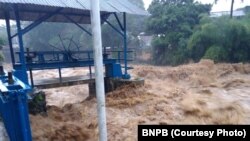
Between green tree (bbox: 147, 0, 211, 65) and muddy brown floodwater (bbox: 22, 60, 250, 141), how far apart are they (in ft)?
30.6

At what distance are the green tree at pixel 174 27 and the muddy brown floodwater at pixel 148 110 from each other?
9.32 m

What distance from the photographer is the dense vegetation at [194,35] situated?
57.8 ft

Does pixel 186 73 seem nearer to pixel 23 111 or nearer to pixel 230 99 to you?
pixel 230 99

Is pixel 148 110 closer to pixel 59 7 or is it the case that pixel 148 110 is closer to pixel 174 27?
pixel 59 7

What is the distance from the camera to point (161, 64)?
24.6m

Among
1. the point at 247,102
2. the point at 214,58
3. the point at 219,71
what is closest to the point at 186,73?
the point at 219,71

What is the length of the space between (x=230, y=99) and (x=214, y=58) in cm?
902

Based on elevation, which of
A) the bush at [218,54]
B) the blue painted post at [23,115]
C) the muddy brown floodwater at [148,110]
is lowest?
the muddy brown floodwater at [148,110]

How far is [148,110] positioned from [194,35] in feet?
41.1

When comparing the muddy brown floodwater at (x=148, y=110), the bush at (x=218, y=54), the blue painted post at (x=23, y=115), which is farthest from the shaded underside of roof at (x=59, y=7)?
the bush at (x=218, y=54)

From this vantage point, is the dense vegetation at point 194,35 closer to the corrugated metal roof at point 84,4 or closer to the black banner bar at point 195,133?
the corrugated metal roof at point 84,4

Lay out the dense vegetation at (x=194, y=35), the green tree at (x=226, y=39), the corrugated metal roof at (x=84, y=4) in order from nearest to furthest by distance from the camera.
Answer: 1. the corrugated metal roof at (x=84, y=4)
2. the green tree at (x=226, y=39)
3. the dense vegetation at (x=194, y=35)

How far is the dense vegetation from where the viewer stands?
693 inches

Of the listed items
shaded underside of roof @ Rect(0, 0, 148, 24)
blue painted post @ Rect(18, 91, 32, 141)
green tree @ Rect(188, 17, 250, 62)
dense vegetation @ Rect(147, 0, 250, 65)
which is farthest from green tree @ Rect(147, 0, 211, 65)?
blue painted post @ Rect(18, 91, 32, 141)
